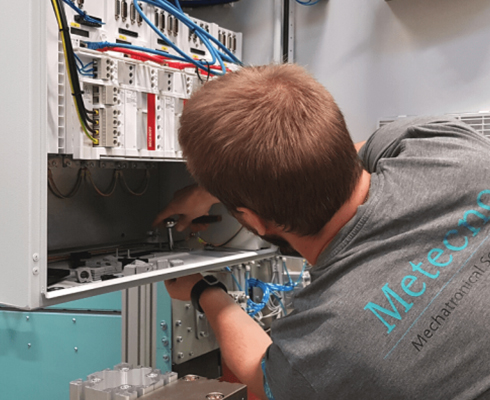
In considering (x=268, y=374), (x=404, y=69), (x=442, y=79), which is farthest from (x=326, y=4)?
(x=268, y=374)

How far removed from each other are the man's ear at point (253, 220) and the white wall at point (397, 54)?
1121 mm

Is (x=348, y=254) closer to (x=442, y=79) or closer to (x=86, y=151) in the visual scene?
(x=86, y=151)

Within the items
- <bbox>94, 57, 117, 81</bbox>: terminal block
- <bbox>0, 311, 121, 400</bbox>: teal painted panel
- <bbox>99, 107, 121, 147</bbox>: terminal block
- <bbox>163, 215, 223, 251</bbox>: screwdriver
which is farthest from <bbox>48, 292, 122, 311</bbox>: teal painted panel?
<bbox>94, 57, 117, 81</bbox>: terminal block

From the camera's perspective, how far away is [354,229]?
2.83ft

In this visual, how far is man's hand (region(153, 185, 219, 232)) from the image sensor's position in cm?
167

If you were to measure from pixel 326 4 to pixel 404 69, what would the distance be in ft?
1.37

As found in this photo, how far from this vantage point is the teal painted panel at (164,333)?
4.98 ft

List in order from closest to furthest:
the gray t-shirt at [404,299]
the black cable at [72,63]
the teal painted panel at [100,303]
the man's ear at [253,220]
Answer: the gray t-shirt at [404,299] → the man's ear at [253,220] → the black cable at [72,63] → the teal painted panel at [100,303]

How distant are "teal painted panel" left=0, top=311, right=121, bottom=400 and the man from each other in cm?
115

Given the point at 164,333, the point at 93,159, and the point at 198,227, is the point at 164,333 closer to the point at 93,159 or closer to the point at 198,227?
the point at 198,227

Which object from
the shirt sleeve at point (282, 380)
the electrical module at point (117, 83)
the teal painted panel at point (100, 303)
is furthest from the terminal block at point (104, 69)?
the teal painted panel at point (100, 303)

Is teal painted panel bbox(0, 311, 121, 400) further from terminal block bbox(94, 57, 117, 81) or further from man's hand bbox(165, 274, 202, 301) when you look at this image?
terminal block bbox(94, 57, 117, 81)

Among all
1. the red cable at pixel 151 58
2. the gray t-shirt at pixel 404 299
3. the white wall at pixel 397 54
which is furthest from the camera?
the white wall at pixel 397 54

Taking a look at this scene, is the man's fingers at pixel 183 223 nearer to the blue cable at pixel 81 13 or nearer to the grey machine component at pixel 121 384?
the grey machine component at pixel 121 384
